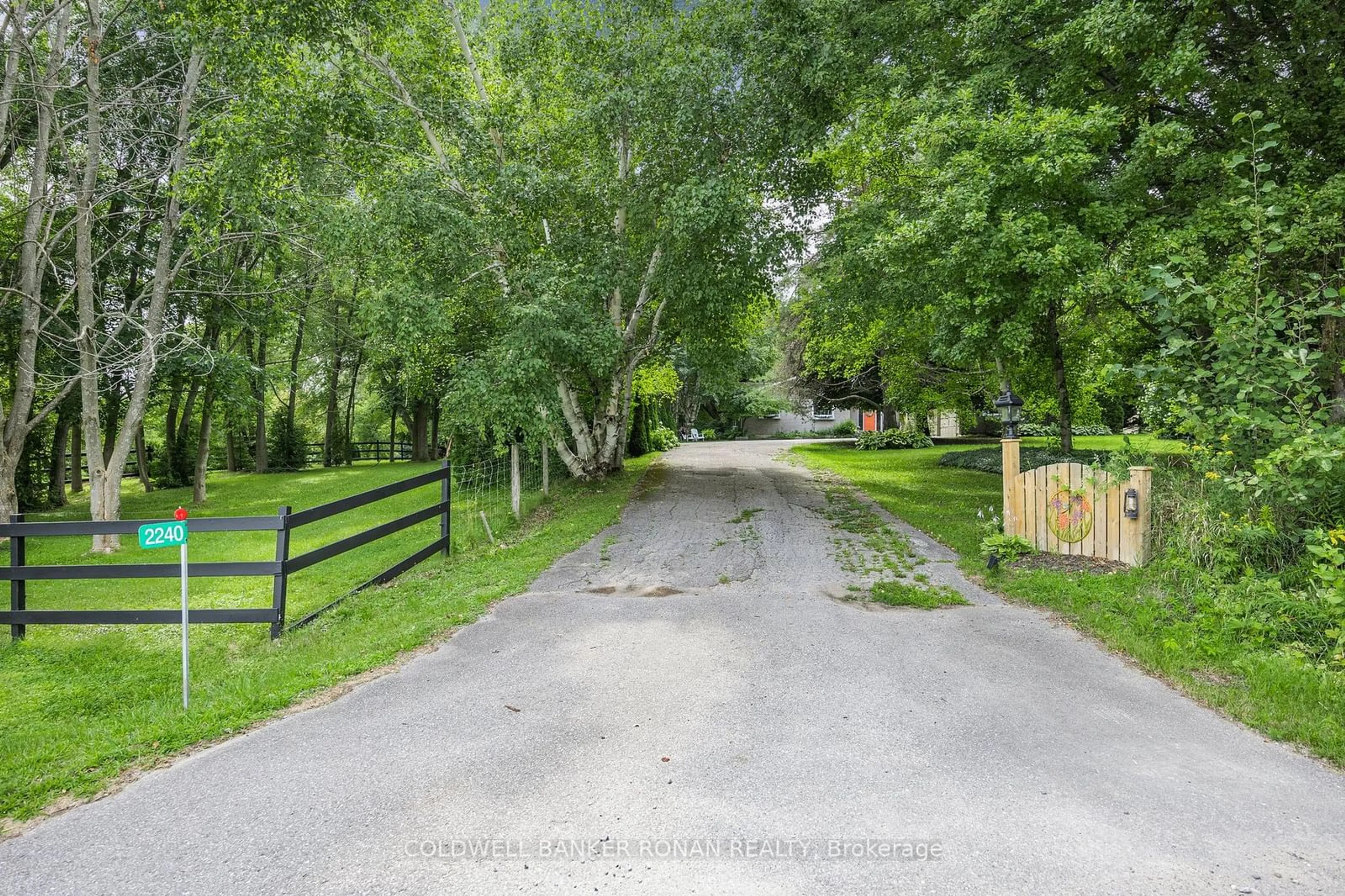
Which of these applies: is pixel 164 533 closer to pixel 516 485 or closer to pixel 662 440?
pixel 516 485

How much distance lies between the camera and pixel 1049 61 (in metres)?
9.08

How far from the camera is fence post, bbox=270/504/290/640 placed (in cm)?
512

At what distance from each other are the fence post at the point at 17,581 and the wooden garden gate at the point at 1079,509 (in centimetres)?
995

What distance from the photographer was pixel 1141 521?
19.6 feet

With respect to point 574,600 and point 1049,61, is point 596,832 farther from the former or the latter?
point 1049,61

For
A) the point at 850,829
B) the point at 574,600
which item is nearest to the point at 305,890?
the point at 850,829

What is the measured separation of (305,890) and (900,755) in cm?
262

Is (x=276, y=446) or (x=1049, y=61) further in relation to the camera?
(x=276, y=446)

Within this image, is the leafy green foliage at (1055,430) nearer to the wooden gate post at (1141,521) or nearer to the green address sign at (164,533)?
the wooden gate post at (1141,521)

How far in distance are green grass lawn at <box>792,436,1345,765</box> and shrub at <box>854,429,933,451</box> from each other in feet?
48.6

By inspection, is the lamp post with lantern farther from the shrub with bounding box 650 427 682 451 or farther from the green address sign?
the shrub with bounding box 650 427 682 451

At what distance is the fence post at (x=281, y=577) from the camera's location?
16.8 ft

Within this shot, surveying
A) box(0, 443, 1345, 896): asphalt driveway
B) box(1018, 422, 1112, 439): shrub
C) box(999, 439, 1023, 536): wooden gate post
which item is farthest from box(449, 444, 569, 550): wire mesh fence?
box(1018, 422, 1112, 439): shrub

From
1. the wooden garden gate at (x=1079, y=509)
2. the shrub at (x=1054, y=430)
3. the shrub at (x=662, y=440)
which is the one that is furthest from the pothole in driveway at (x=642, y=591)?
the shrub at (x=662, y=440)
